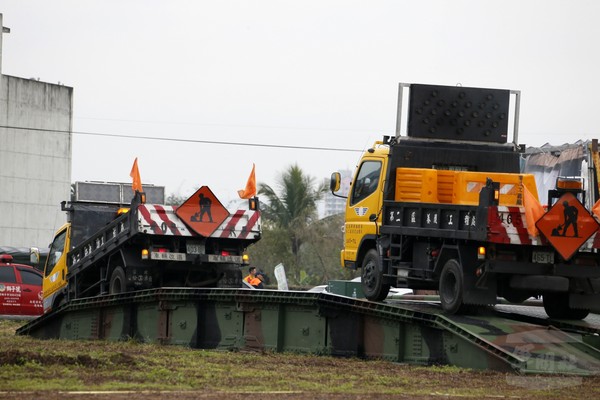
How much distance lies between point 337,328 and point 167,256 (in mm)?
5411

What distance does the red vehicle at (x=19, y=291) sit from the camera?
25609mm

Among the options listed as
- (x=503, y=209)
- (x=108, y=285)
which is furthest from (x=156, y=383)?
(x=108, y=285)

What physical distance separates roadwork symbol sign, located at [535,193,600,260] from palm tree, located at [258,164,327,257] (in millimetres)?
36583

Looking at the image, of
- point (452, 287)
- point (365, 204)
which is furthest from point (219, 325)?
point (452, 287)

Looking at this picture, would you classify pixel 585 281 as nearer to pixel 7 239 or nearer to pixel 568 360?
pixel 568 360

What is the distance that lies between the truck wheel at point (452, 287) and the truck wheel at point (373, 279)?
1619mm

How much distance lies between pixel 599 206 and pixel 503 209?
1.36 m

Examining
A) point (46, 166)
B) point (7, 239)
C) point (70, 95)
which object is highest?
point (70, 95)

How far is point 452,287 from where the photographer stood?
15.2 metres

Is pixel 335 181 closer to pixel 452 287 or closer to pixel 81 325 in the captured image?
pixel 452 287

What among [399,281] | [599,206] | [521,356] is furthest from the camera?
[399,281]

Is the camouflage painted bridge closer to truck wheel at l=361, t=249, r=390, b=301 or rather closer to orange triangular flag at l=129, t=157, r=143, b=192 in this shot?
truck wheel at l=361, t=249, r=390, b=301

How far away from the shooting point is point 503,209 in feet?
46.2

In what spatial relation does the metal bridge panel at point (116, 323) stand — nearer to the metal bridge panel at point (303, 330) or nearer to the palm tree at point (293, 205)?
the metal bridge panel at point (303, 330)
